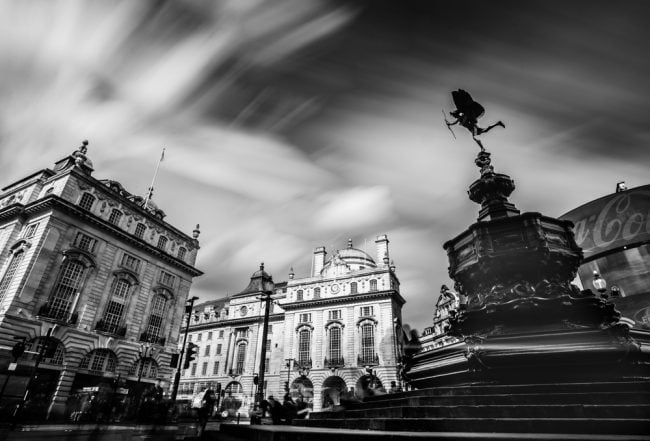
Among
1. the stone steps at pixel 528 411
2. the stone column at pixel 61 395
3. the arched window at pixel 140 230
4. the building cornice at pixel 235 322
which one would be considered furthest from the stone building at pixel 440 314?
the stone steps at pixel 528 411

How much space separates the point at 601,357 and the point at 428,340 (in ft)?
123

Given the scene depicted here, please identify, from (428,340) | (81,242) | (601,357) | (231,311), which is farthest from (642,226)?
(231,311)

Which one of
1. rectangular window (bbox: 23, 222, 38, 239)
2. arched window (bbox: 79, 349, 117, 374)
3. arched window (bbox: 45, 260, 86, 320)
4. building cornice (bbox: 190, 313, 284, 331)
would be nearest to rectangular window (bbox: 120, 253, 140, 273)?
arched window (bbox: 45, 260, 86, 320)

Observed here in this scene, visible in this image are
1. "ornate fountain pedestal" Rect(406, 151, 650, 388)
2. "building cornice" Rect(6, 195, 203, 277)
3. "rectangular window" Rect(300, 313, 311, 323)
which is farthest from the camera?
"rectangular window" Rect(300, 313, 311, 323)

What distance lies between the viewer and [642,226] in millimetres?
24219

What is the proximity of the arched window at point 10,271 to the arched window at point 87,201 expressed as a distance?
16.6 feet

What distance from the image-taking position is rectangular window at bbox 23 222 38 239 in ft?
77.4

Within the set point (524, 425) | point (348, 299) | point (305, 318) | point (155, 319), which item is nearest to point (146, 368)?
point (155, 319)

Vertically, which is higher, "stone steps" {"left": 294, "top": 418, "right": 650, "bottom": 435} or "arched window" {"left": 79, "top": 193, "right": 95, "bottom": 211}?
"arched window" {"left": 79, "top": 193, "right": 95, "bottom": 211}

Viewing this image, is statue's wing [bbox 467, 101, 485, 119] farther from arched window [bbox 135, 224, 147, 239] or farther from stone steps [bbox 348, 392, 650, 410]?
arched window [bbox 135, 224, 147, 239]

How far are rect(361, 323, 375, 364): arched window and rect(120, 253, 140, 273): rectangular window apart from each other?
2587cm

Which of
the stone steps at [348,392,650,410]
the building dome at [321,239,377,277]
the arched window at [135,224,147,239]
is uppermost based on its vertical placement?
the building dome at [321,239,377,277]

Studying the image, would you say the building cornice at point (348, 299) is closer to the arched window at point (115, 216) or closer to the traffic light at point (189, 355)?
the arched window at point (115, 216)

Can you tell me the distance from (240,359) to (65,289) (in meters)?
29.9
